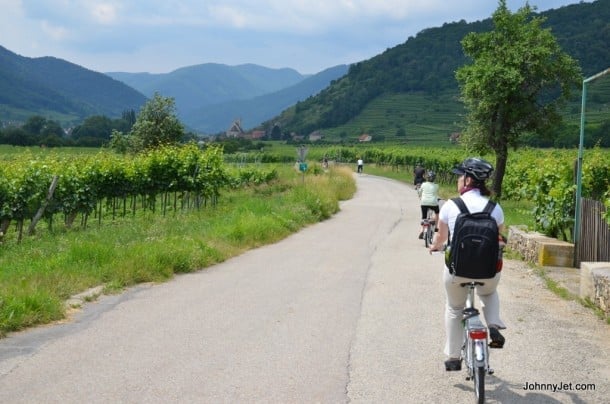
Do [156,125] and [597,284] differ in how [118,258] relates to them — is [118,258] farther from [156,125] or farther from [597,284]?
[156,125]

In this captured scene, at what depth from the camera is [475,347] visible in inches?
194

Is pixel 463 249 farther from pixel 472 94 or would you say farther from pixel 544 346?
pixel 472 94

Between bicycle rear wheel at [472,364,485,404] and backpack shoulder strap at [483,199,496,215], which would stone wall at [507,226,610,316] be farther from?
bicycle rear wheel at [472,364,485,404]

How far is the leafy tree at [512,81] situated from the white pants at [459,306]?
2524 centimetres

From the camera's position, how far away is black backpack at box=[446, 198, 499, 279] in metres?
5.02

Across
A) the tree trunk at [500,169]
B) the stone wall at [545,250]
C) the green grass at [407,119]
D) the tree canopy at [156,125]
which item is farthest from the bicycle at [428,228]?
the green grass at [407,119]

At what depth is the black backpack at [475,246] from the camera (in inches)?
197

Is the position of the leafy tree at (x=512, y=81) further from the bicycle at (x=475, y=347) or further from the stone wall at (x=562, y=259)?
the bicycle at (x=475, y=347)

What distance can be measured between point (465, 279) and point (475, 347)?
0.54 metres

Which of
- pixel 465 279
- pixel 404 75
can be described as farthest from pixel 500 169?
pixel 404 75

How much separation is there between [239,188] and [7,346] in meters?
31.7

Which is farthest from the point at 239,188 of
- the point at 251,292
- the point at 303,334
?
the point at 303,334

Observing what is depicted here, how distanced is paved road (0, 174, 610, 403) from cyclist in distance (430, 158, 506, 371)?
0.40 metres

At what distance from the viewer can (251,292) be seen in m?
9.77
